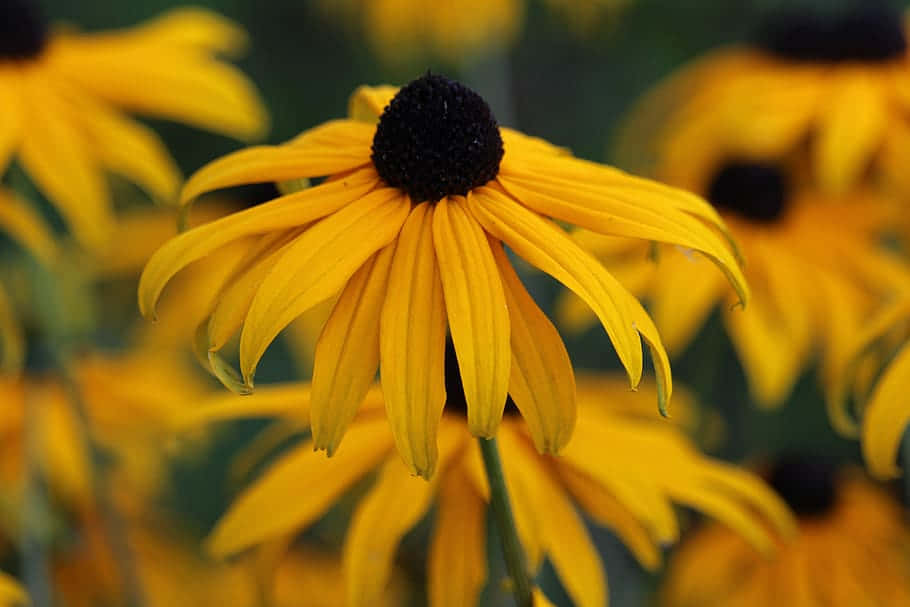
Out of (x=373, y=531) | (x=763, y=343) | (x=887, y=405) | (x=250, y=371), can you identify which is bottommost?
(x=763, y=343)

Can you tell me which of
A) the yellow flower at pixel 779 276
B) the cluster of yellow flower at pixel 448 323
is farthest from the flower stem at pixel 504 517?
the yellow flower at pixel 779 276

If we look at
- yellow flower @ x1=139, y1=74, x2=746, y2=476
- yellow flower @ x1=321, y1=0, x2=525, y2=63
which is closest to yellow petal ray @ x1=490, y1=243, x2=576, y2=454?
yellow flower @ x1=139, y1=74, x2=746, y2=476

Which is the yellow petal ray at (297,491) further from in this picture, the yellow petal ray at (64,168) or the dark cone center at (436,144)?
the yellow petal ray at (64,168)

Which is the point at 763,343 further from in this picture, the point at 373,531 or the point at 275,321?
the point at 275,321

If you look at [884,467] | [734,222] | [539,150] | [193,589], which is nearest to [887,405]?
[884,467]

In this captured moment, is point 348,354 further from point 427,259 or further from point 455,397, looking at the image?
point 455,397

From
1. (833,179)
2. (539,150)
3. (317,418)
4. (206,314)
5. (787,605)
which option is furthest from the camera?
(833,179)
